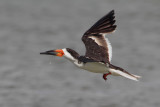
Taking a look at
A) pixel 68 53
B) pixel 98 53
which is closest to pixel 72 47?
pixel 98 53

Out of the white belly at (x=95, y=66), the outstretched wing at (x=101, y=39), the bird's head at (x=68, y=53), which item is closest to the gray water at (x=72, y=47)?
the outstretched wing at (x=101, y=39)

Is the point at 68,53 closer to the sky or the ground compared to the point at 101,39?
closer to the ground

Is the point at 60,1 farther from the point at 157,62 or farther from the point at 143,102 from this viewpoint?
the point at 143,102

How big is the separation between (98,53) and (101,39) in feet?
2.01

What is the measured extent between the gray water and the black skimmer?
3.73 ft

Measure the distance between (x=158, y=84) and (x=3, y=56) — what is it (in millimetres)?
6195

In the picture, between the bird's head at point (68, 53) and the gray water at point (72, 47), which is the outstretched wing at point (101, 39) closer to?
the bird's head at point (68, 53)

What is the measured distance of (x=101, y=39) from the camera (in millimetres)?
10477

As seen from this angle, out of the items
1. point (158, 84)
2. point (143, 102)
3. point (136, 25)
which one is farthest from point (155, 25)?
point (143, 102)

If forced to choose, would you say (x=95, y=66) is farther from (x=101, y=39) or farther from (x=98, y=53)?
(x=101, y=39)

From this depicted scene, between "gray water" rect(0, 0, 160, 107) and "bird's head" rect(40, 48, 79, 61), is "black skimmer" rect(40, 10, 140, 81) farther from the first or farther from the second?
"gray water" rect(0, 0, 160, 107)

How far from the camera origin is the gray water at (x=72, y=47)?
46.5ft

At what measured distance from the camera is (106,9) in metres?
22.2

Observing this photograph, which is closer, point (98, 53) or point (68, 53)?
point (68, 53)
